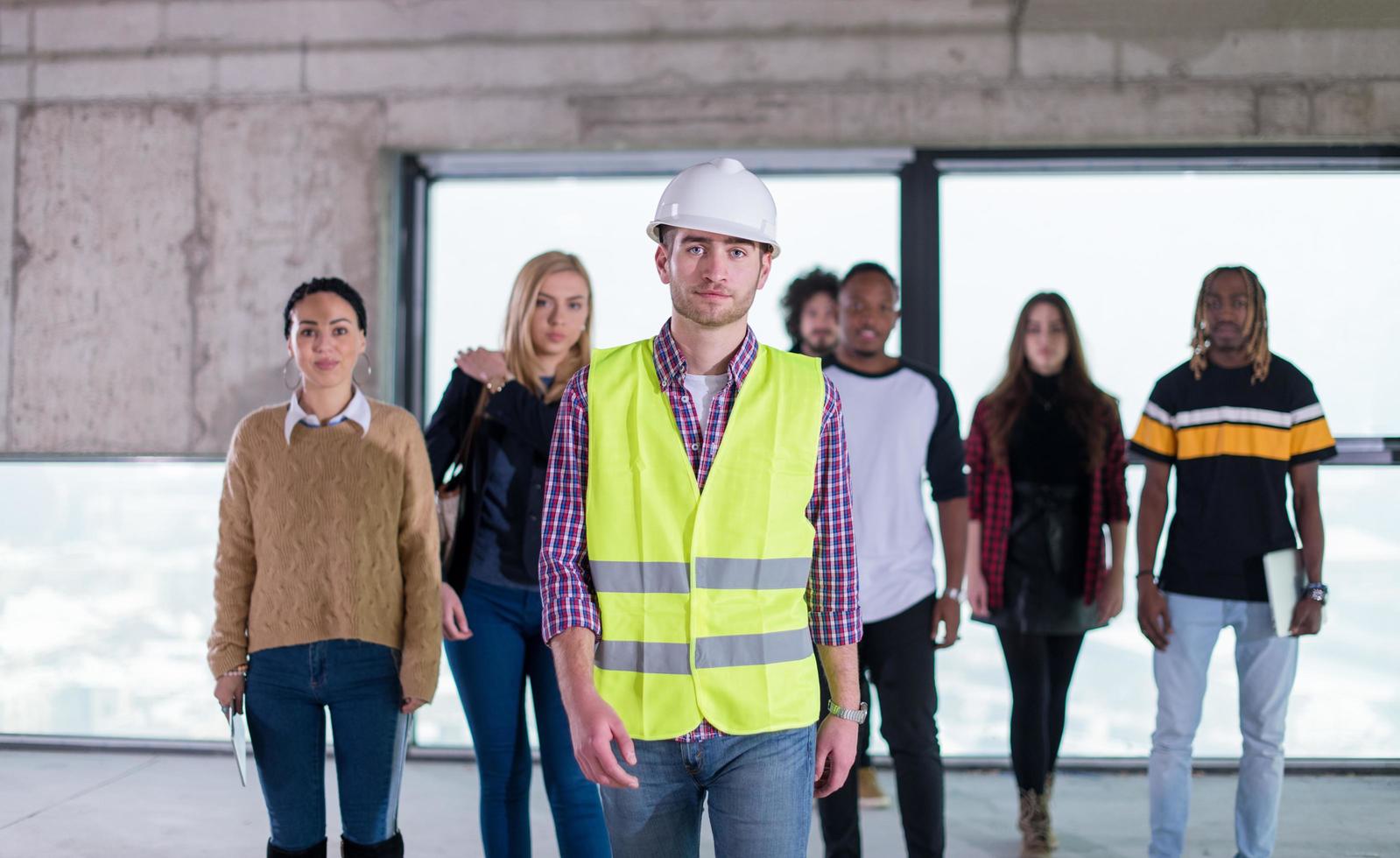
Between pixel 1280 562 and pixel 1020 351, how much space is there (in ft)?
3.33

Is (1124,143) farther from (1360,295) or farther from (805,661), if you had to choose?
(805,661)

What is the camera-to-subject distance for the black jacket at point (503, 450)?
258 centimetres

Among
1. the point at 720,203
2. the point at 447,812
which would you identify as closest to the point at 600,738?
the point at 720,203

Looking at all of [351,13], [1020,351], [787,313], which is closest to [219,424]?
[351,13]

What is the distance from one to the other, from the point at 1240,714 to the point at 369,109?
3.89 metres

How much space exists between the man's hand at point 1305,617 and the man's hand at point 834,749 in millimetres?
1961

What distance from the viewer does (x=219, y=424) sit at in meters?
4.66

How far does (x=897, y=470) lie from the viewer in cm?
300

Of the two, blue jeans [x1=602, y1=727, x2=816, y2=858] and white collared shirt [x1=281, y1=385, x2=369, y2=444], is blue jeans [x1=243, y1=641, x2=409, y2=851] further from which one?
blue jeans [x1=602, y1=727, x2=816, y2=858]

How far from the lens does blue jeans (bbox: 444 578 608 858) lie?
2516 mm

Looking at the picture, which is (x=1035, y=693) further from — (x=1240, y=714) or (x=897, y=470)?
(x=897, y=470)

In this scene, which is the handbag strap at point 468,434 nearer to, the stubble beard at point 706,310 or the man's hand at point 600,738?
the stubble beard at point 706,310

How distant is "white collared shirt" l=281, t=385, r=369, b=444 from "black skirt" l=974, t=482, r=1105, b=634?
207cm

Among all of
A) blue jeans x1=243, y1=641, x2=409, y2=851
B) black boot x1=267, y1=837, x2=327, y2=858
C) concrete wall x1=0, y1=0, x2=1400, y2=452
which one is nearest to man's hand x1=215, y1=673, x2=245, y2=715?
blue jeans x1=243, y1=641, x2=409, y2=851
